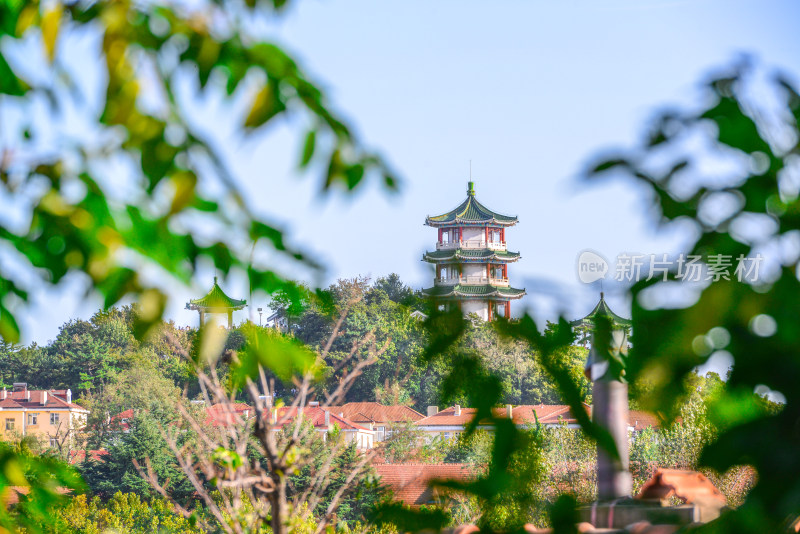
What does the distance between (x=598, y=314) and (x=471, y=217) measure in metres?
38.9

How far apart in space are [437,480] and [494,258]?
123 ft

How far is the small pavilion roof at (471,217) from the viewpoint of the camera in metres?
39.5

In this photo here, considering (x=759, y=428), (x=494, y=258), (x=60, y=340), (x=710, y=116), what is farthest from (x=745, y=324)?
(x=60, y=340)

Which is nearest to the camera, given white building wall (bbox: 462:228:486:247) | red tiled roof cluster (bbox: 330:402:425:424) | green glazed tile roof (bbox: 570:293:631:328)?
green glazed tile roof (bbox: 570:293:631:328)

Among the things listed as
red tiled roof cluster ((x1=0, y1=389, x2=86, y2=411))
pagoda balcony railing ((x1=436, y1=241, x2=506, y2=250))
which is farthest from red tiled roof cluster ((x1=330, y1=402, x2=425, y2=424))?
red tiled roof cluster ((x1=0, y1=389, x2=86, y2=411))

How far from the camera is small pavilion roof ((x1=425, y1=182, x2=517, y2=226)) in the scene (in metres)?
39.5

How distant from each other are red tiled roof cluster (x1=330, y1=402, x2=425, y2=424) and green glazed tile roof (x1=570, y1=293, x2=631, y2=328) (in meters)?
32.7

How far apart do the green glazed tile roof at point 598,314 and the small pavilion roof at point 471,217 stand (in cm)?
3840

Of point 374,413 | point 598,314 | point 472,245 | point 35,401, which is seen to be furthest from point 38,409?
point 598,314

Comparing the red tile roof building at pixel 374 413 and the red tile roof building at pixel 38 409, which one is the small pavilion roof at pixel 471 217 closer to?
the red tile roof building at pixel 374 413

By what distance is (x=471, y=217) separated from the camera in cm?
3972

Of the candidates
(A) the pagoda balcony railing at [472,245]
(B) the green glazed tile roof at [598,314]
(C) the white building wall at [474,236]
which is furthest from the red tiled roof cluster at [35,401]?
(B) the green glazed tile roof at [598,314]

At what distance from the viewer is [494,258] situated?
37969mm

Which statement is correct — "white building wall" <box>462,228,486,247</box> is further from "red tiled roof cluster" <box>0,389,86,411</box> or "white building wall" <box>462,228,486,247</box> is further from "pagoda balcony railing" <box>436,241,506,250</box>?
"red tiled roof cluster" <box>0,389,86,411</box>
